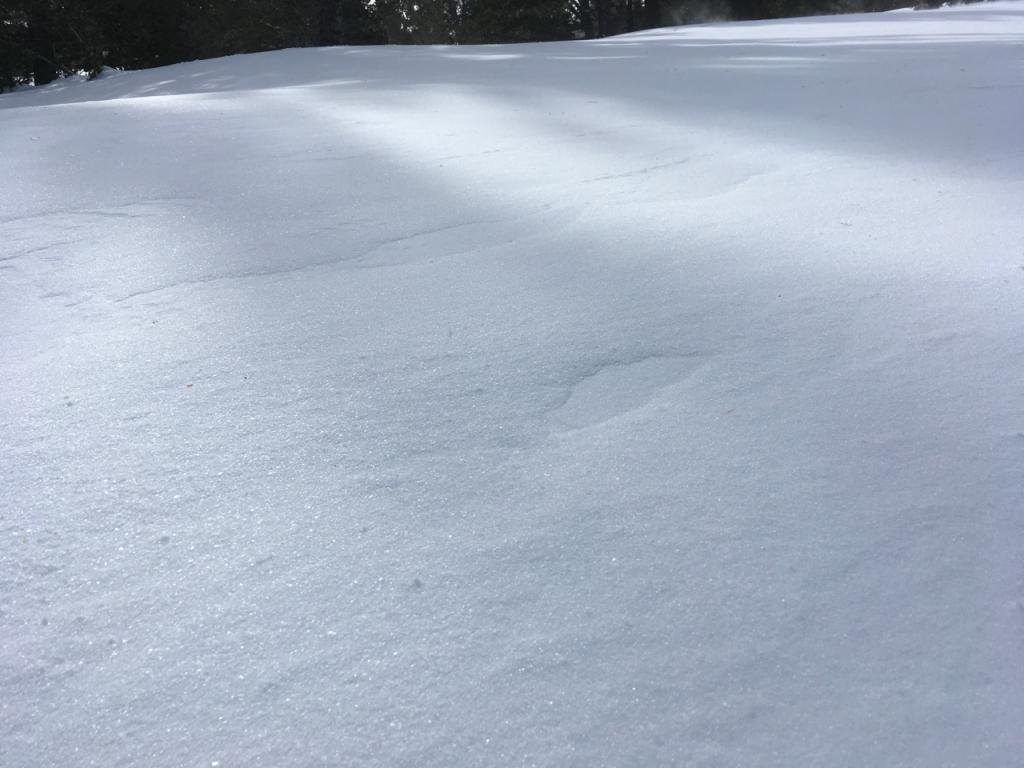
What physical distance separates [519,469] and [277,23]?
1105cm

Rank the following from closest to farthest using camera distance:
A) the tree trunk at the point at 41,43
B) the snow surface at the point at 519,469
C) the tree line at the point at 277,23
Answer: the snow surface at the point at 519,469 < the tree trunk at the point at 41,43 < the tree line at the point at 277,23

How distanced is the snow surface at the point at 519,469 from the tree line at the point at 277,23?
296 inches

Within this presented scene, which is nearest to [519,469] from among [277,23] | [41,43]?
[41,43]

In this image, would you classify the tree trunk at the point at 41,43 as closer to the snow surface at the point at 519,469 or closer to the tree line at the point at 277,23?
the tree line at the point at 277,23

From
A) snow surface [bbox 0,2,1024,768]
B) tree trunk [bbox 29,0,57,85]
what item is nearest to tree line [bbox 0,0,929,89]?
tree trunk [bbox 29,0,57,85]

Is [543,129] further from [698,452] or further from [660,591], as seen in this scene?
[660,591]

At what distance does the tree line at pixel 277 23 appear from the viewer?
8219 millimetres

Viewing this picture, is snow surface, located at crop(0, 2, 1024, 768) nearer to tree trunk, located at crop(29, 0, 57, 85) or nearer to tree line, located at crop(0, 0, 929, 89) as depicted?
tree line, located at crop(0, 0, 929, 89)

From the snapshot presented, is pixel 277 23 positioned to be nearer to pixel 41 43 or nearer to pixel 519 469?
pixel 41 43

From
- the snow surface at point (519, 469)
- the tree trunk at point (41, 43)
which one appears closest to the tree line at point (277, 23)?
the tree trunk at point (41, 43)

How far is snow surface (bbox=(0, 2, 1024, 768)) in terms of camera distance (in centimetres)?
59

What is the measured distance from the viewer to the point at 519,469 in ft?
2.73

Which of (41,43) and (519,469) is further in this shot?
(41,43)

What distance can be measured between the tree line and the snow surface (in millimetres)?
7506
